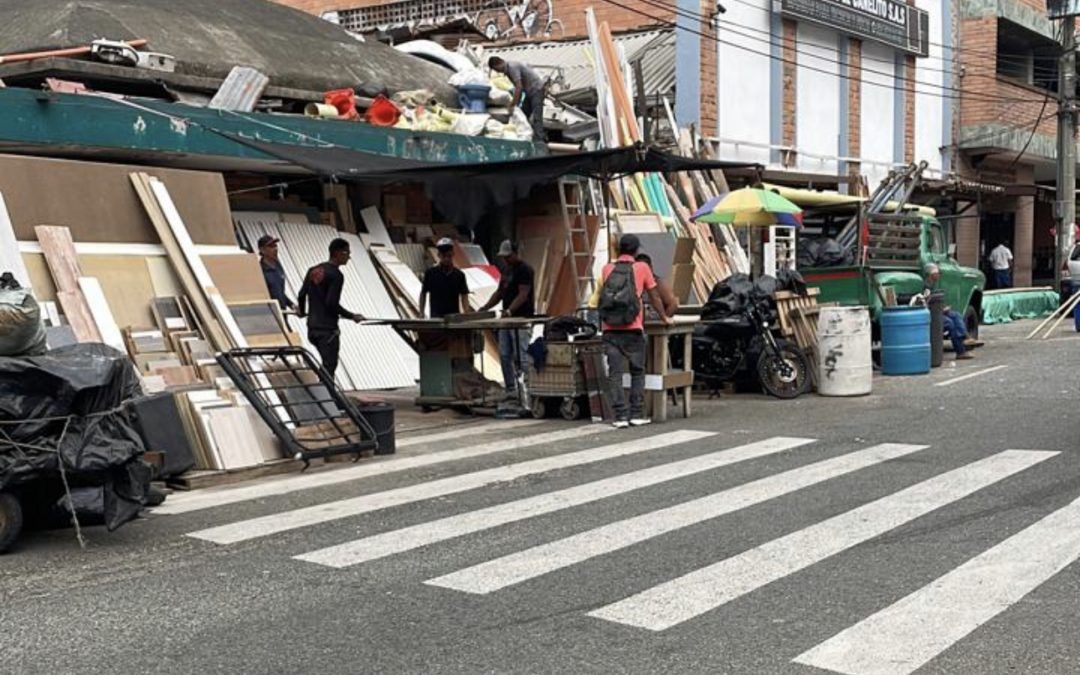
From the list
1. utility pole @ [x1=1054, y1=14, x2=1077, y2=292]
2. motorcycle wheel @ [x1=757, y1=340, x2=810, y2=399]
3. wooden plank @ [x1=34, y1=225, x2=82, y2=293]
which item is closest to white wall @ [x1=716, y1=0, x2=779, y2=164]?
utility pole @ [x1=1054, y1=14, x2=1077, y2=292]

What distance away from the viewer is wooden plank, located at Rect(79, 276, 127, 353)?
32.1 ft

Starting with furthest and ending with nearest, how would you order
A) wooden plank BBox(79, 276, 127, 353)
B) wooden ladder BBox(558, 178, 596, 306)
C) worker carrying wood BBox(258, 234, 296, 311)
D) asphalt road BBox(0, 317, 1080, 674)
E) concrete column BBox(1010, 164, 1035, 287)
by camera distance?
concrete column BBox(1010, 164, 1035, 287) < wooden ladder BBox(558, 178, 596, 306) < worker carrying wood BBox(258, 234, 296, 311) < wooden plank BBox(79, 276, 127, 353) < asphalt road BBox(0, 317, 1080, 674)

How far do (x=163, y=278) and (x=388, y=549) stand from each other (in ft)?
17.0

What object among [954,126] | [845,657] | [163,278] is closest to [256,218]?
[163,278]

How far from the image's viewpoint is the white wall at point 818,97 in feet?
89.5

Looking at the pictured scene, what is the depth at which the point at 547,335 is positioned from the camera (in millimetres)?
12523

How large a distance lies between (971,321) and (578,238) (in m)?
7.53

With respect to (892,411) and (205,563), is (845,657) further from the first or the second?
(892,411)

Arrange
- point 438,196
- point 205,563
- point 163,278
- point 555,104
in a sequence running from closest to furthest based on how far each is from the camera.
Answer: point 205,563 < point 163,278 < point 438,196 < point 555,104

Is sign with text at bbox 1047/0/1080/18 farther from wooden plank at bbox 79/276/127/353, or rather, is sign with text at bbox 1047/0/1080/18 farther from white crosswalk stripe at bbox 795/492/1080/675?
wooden plank at bbox 79/276/127/353

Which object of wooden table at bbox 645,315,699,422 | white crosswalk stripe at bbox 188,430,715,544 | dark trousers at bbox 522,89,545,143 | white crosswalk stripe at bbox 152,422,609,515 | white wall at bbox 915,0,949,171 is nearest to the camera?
white crosswalk stripe at bbox 188,430,715,544

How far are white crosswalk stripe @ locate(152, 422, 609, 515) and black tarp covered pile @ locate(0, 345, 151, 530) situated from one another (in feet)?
3.51

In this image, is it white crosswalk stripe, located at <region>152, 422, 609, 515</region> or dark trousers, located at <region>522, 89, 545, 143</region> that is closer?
white crosswalk stripe, located at <region>152, 422, 609, 515</region>

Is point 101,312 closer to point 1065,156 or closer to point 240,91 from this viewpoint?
point 240,91
